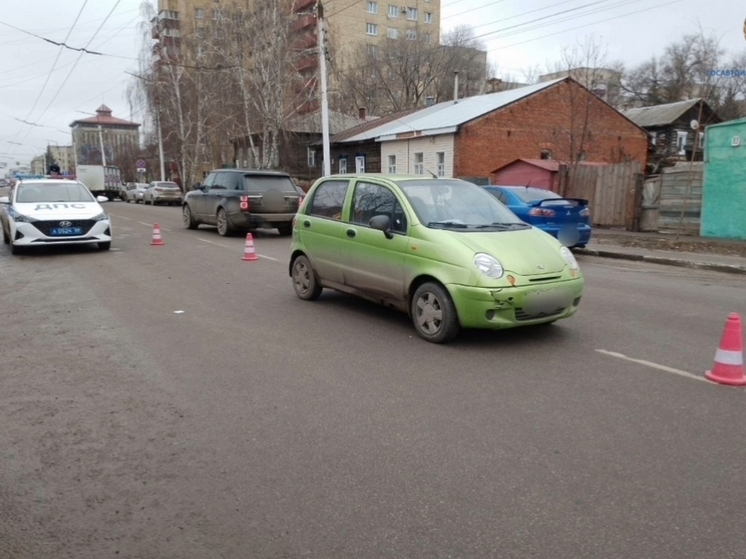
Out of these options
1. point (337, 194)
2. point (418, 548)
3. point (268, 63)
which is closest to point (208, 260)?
point (337, 194)

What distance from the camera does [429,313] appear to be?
6.30m

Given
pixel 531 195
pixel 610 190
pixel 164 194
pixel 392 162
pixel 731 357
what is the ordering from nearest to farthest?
pixel 731 357 < pixel 531 195 < pixel 610 190 < pixel 392 162 < pixel 164 194

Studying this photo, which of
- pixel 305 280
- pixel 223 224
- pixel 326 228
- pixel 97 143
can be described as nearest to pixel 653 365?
pixel 326 228

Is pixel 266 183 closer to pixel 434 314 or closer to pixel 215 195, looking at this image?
pixel 215 195

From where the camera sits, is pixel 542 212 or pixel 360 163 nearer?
→ pixel 542 212

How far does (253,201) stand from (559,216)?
310 inches

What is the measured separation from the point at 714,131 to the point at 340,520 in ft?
53.6

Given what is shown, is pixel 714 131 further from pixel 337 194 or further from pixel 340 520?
pixel 340 520

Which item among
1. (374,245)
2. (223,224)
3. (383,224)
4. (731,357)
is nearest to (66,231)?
(223,224)

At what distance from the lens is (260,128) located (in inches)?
1511

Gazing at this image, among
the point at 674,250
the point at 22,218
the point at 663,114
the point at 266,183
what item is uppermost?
the point at 663,114

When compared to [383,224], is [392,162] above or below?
above

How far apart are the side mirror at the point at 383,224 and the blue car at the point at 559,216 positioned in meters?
7.57

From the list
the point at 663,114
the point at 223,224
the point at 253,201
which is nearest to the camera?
the point at 253,201
